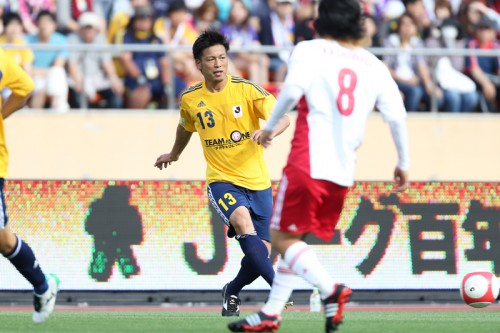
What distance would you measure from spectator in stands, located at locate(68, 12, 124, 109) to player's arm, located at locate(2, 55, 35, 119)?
6018mm

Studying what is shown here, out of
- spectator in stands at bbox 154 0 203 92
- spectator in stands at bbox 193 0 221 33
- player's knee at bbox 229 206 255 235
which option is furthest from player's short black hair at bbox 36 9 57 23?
player's knee at bbox 229 206 255 235

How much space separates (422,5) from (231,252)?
637 cm

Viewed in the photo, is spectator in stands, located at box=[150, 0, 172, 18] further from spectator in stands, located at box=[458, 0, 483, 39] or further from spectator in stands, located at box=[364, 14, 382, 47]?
spectator in stands, located at box=[458, 0, 483, 39]

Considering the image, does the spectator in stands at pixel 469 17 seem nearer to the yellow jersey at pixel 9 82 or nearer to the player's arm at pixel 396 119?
the yellow jersey at pixel 9 82

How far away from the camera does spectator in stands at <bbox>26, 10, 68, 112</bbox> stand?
1504 centimetres

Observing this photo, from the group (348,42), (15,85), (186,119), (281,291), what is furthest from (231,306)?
(348,42)

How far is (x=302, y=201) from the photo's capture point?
304 inches

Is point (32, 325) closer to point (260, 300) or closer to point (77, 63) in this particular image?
point (260, 300)

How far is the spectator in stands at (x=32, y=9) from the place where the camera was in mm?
16297

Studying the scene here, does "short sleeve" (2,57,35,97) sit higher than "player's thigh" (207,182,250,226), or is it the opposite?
"short sleeve" (2,57,35,97)

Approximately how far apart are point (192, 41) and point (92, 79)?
5.34 ft

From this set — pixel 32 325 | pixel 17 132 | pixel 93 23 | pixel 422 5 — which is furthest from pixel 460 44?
pixel 32 325

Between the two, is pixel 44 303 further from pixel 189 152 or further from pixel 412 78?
pixel 412 78

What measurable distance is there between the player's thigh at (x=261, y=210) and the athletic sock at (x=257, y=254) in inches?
13.8
